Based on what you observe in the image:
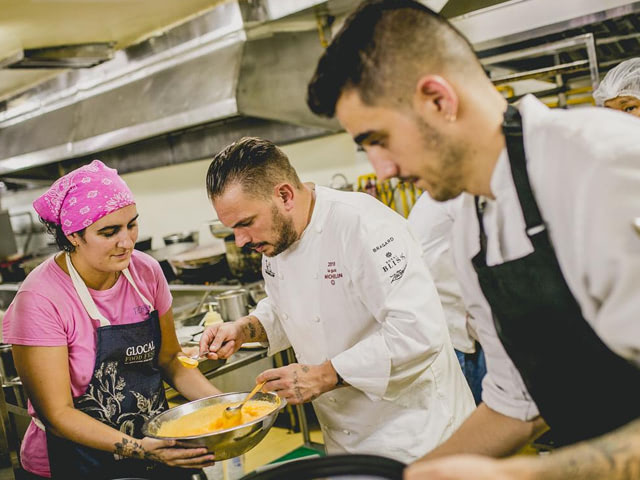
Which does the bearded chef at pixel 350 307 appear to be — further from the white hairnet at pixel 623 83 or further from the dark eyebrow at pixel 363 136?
the white hairnet at pixel 623 83

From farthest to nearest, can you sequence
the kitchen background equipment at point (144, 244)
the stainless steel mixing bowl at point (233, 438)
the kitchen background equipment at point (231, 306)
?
the kitchen background equipment at point (144, 244), the kitchen background equipment at point (231, 306), the stainless steel mixing bowl at point (233, 438)

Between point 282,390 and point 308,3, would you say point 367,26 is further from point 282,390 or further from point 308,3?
point 308,3

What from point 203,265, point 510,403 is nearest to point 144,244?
point 203,265

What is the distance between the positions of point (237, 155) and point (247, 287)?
7.65 feet

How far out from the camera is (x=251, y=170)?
5.82ft

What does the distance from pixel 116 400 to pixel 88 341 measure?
0.21 m

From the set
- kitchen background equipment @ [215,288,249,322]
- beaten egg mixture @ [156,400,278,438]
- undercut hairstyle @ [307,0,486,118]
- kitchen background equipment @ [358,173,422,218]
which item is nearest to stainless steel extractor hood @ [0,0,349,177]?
kitchen background equipment @ [358,173,422,218]

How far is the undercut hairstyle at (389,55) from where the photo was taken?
0.96 meters

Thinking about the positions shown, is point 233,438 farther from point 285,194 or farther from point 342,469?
point 285,194

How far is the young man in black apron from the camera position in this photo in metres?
0.82

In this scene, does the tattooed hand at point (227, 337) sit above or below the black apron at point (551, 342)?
below

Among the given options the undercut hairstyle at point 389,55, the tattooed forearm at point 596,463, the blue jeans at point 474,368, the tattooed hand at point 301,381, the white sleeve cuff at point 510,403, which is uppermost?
the undercut hairstyle at point 389,55

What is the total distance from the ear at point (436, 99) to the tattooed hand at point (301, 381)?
927 millimetres

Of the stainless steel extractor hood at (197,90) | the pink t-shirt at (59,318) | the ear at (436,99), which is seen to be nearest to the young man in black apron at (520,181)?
the ear at (436,99)
